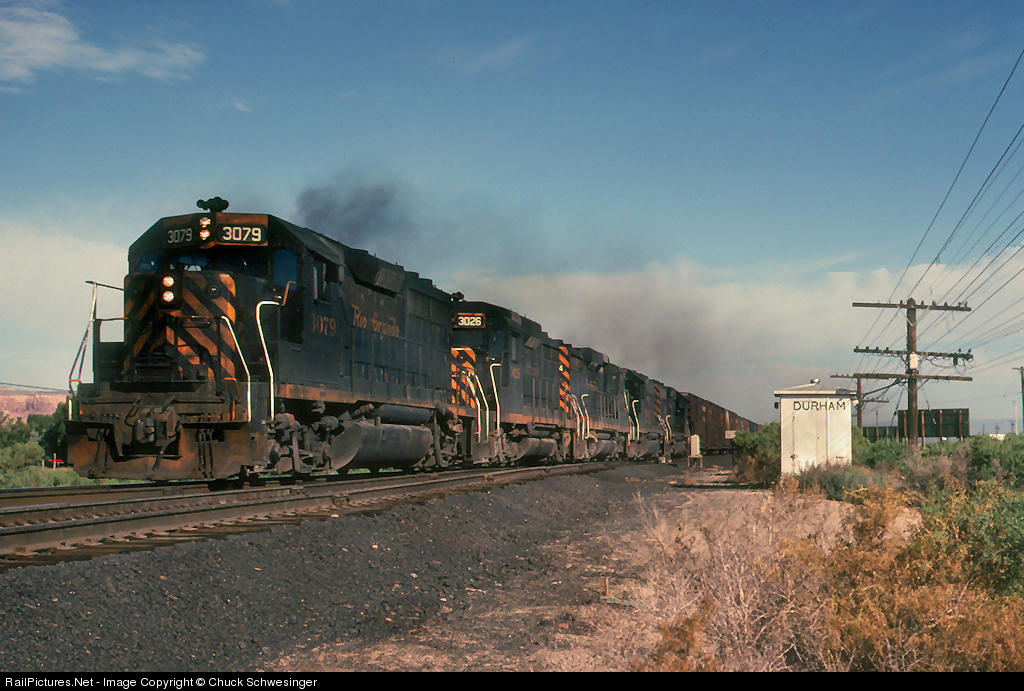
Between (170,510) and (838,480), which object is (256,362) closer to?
(170,510)

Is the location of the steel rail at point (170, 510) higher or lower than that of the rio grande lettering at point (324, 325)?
lower

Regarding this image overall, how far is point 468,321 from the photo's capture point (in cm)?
2077

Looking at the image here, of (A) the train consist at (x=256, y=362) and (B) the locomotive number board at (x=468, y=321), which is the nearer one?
(A) the train consist at (x=256, y=362)

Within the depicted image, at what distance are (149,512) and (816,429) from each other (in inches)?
669

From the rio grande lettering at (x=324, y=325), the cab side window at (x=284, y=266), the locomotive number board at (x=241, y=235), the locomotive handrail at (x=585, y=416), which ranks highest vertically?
the locomotive number board at (x=241, y=235)

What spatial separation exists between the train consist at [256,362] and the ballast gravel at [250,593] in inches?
105

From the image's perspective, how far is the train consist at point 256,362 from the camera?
11.0m

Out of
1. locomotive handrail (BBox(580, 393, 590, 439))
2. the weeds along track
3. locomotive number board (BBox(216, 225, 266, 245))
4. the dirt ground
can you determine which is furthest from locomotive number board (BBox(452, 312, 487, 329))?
the dirt ground

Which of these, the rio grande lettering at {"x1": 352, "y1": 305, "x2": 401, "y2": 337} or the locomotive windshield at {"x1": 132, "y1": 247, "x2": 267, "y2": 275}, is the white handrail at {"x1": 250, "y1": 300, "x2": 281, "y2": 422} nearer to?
the locomotive windshield at {"x1": 132, "y1": 247, "x2": 267, "y2": 275}

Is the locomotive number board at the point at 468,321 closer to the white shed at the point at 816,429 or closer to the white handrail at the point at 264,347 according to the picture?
the white shed at the point at 816,429

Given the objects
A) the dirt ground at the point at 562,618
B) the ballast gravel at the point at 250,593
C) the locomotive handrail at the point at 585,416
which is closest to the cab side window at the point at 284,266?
the ballast gravel at the point at 250,593

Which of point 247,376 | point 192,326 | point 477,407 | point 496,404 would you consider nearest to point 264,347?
point 247,376
